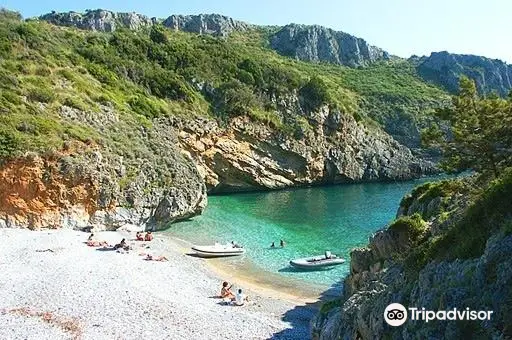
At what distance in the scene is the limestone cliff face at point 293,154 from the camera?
6494 cm

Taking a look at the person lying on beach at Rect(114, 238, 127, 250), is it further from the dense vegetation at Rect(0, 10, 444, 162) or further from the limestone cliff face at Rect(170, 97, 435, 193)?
the limestone cliff face at Rect(170, 97, 435, 193)

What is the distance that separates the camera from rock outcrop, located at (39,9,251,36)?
11319 centimetres

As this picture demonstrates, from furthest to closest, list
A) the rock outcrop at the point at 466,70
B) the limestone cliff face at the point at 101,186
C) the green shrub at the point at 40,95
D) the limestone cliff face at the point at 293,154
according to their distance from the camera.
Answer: the rock outcrop at the point at 466,70 → the limestone cliff face at the point at 293,154 → the green shrub at the point at 40,95 → the limestone cliff face at the point at 101,186

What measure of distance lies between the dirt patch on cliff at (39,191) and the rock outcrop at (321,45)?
101100 millimetres

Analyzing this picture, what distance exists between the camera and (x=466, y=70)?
129 m

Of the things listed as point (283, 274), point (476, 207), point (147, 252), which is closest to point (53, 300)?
point (147, 252)

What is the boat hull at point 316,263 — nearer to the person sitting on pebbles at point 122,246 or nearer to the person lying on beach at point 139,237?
the person sitting on pebbles at point 122,246

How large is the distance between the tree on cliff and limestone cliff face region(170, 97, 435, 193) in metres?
42.0

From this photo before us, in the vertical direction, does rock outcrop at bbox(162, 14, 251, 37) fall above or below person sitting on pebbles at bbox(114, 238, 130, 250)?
above

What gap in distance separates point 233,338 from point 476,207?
11.8m

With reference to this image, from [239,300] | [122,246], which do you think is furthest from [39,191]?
[239,300]

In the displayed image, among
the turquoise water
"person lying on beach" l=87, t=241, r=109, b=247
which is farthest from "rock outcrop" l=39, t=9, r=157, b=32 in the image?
"person lying on beach" l=87, t=241, r=109, b=247

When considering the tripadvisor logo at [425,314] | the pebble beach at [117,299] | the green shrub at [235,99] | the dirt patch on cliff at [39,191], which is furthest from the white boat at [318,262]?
the green shrub at [235,99]

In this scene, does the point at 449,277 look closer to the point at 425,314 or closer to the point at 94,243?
the point at 425,314
